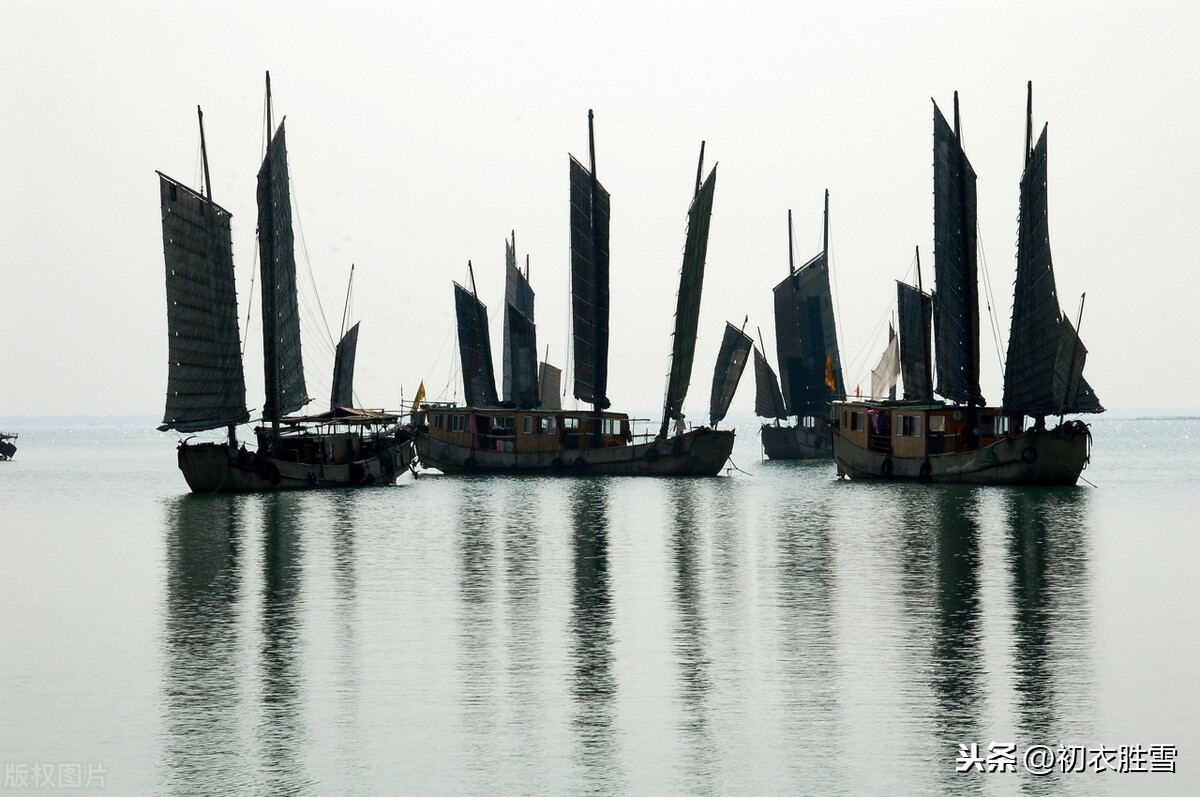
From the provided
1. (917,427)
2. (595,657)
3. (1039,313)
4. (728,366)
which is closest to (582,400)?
(728,366)

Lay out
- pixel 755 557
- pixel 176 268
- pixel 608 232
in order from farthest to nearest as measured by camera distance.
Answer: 1. pixel 608 232
2. pixel 176 268
3. pixel 755 557

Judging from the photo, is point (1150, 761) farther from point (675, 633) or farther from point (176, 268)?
point (176, 268)

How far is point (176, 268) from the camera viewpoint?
5312 centimetres

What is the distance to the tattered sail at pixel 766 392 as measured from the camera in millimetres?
95938

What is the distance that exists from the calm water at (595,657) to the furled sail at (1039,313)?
13124mm

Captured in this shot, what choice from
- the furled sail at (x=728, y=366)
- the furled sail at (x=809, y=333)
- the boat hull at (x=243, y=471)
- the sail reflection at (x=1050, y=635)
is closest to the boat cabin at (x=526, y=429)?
the furled sail at (x=728, y=366)

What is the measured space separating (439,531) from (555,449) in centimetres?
2994

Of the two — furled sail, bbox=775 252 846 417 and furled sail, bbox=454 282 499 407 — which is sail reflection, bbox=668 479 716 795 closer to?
furled sail, bbox=454 282 499 407

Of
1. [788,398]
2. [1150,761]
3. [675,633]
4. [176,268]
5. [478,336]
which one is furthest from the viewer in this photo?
[788,398]

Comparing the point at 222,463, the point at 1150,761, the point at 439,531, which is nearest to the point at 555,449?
the point at 222,463

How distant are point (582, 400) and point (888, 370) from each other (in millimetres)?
30580

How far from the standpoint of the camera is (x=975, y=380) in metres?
59.8

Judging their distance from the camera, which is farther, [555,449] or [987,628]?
[555,449]

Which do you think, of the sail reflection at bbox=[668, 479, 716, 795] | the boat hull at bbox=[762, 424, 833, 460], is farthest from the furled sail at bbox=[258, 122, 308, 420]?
the boat hull at bbox=[762, 424, 833, 460]
